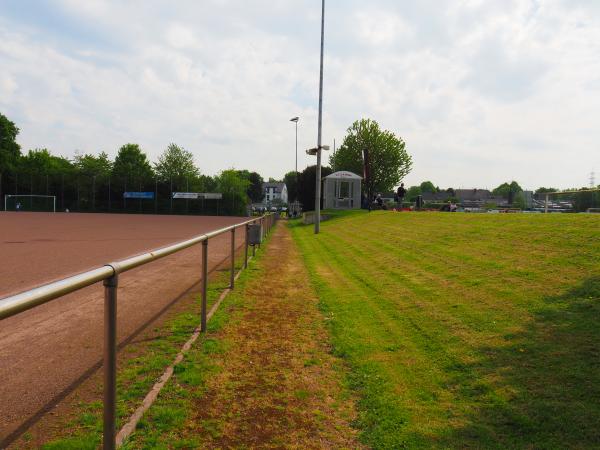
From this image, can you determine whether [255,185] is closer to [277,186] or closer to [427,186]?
[277,186]

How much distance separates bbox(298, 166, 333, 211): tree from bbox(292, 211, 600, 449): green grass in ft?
164

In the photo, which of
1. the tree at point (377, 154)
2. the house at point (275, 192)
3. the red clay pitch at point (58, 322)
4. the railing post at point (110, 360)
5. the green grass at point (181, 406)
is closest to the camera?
the railing post at point (110, 360)

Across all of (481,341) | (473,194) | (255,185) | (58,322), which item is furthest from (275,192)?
(481,341)

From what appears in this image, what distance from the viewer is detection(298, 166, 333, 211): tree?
59000 mm

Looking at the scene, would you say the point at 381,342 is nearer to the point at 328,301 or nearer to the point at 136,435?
the point at 328,301

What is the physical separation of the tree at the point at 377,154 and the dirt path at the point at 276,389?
47048 mm

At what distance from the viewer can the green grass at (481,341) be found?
9.83 feet

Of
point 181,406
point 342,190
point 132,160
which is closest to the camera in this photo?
point 181,406

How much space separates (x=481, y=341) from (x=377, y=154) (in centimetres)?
4852

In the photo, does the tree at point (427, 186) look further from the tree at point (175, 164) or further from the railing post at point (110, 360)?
the railing post at point (110, 360)

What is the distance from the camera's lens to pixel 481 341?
4.48m

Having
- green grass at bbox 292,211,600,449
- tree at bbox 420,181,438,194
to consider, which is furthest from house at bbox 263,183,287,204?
green grass at bbox 292,211,600,449

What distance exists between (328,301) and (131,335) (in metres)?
3.07

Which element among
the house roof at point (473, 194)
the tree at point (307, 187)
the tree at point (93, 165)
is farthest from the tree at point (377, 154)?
the house roof at point (473, 194)
